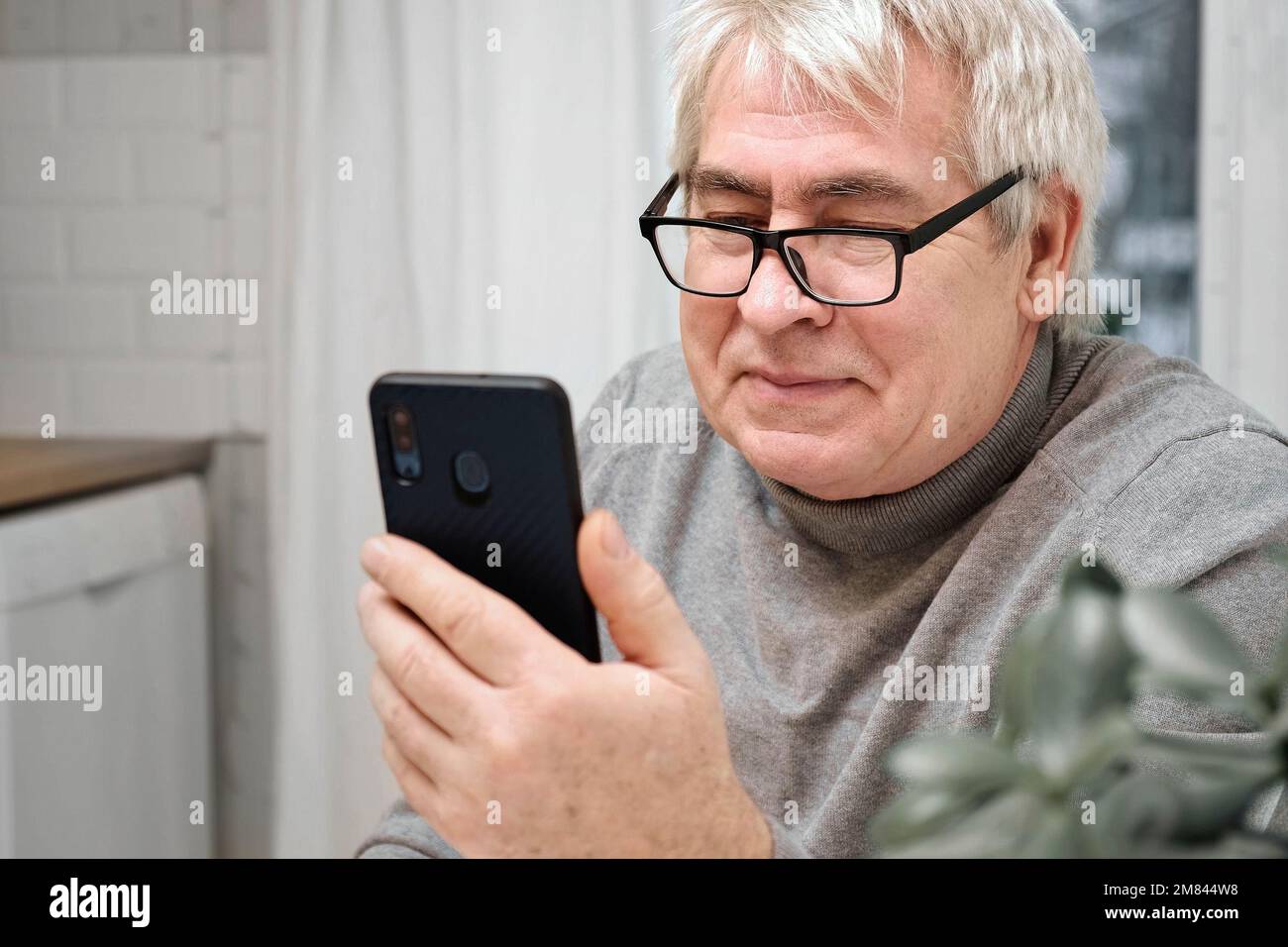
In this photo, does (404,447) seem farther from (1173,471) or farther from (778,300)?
(1173,471)

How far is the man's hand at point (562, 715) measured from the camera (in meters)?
0.64

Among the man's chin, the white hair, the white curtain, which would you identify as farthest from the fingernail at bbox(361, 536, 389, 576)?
the white curtain

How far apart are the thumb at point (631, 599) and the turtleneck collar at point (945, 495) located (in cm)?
39

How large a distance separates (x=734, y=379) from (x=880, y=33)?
0.29 m

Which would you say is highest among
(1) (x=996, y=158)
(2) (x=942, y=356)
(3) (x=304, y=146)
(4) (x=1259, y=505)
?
(3) (x=304, y=146)

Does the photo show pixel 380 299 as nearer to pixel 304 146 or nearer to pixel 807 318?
pixel 304 146

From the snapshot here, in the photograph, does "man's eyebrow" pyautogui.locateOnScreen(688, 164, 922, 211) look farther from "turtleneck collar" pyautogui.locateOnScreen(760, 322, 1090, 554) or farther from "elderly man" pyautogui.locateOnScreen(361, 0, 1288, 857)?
"turtleneck collar" pyautogui.locateOnScreen(760, 322, 1090, 554)

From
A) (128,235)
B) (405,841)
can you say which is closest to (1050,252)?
(405,841)

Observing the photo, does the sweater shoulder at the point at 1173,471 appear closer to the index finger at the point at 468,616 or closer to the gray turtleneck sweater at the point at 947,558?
the gray turtleneck sweater at the point at 947,558

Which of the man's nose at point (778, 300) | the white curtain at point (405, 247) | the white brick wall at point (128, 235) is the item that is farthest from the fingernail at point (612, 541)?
the white brick wall at point (128, 235)

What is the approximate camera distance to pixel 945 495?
3.27 feet

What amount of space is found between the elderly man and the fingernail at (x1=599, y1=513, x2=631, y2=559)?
0.19 metres

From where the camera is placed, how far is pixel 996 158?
0.95 meters
